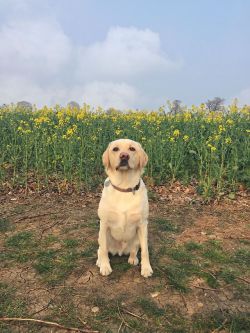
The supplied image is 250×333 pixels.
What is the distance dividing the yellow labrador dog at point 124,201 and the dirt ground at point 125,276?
0.34 meters

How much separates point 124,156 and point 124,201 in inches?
20.5

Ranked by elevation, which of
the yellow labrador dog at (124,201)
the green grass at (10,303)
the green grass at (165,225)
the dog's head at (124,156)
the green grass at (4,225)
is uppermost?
the dog's head at (124,156)

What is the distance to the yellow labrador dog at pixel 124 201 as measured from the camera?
4.23 metres

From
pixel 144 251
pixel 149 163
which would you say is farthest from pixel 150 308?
pixel 149 163

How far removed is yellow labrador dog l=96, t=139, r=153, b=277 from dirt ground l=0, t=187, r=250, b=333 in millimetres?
336

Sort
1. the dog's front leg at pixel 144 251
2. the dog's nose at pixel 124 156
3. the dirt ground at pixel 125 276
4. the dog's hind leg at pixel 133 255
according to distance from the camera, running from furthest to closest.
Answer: the dog's hind leg at pixel 133 255 < the dog's front leg at pixel 144 251 < the dog's nose at pixel 124 156 < the dirt ground at pixel 125 276

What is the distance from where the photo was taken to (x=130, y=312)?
3.73 metres

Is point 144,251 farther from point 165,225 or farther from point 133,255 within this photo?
point 165,225

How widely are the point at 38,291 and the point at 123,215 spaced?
1274 mm

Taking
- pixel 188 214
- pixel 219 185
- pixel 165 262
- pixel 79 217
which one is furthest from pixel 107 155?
pixel 219 185

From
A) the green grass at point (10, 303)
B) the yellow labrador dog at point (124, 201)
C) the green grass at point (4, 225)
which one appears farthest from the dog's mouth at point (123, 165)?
the green grass at point (4, 225)

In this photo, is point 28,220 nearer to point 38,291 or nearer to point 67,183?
point 67,183

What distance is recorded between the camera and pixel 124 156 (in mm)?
4164

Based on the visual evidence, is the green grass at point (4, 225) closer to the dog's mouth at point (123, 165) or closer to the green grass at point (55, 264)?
the green grass at point (55, 264)
